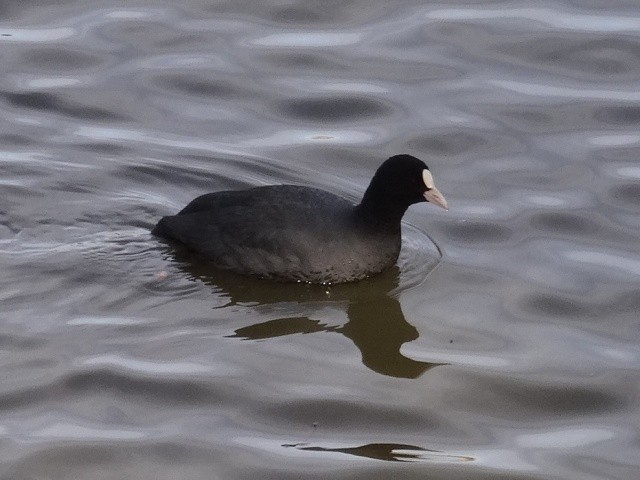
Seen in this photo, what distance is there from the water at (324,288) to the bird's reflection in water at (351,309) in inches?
0.8

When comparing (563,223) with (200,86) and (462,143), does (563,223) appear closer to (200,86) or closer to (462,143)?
(462,143)

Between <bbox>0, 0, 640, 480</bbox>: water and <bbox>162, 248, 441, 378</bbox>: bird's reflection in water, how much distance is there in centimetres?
2

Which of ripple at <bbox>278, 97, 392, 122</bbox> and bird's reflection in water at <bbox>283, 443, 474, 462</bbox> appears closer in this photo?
bird's reflection in water at <bbox>283, 443, 474, 462</bbox>

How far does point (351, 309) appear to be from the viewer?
794cm

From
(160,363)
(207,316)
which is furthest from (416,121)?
(160,363)

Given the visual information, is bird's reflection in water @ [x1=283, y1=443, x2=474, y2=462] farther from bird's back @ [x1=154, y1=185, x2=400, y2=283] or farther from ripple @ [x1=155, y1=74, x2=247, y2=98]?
ripple @ [x1=155, y1=74, x2=247, y2=98]

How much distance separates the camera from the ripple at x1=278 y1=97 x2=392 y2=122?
429 inches

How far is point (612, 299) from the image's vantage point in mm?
8039

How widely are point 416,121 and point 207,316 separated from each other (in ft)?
12.4

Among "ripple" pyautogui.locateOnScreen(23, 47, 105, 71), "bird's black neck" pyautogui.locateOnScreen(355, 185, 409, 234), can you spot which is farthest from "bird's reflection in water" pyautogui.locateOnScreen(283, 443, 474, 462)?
"ripple" pyautogui.locateOnScreen(23, 47, 105, 71)

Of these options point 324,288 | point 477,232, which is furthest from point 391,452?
point 477,232

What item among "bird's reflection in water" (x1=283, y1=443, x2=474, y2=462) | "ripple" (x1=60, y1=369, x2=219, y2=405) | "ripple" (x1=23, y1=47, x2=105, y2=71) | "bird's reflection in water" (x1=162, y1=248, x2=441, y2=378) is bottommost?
"bird's reflection in water" (x1=283, y1=443, x2=474, y2=462)

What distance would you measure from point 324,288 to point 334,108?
10.7ft

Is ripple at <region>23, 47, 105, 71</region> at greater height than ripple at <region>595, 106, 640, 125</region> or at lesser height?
greater
